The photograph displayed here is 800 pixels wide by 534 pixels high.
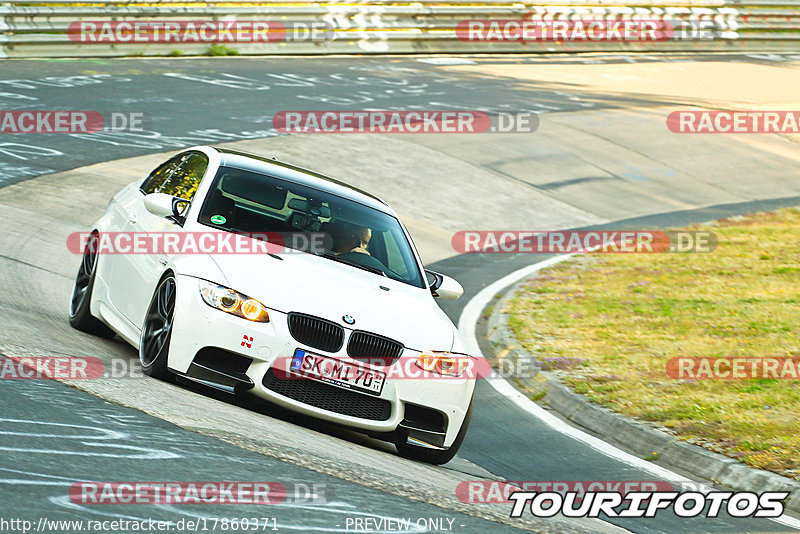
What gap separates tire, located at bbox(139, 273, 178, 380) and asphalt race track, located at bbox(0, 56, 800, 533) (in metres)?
0.22

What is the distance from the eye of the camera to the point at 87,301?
853 centimetres

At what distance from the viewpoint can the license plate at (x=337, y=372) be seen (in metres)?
6.54

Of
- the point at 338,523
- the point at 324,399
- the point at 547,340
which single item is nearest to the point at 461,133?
the point at 547,340

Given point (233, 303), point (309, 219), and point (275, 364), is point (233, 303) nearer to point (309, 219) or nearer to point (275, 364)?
point (275, 364)

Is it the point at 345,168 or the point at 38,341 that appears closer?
the point at 38,341

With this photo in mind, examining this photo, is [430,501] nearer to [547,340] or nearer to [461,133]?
[547,340]

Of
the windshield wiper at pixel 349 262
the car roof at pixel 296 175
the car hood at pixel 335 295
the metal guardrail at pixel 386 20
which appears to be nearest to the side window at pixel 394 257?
the windshield wiper at pixel 349 262

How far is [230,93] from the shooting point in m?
23.2

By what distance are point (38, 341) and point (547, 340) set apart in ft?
18.1

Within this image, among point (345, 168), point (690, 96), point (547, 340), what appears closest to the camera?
point (547, 340)

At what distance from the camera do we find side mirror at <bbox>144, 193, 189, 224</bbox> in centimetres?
771

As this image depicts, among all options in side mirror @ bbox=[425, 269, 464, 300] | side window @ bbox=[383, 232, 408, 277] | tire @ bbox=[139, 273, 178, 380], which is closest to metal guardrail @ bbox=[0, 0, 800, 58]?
side window @ bbox=[383, 232, 408, 277]

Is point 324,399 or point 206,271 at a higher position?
point 206,271

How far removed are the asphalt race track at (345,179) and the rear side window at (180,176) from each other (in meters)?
1.25
